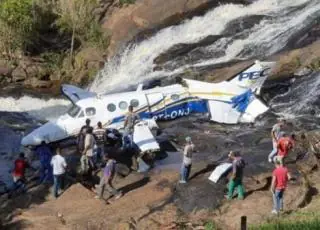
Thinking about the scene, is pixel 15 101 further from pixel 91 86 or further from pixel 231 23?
pixel 231 23

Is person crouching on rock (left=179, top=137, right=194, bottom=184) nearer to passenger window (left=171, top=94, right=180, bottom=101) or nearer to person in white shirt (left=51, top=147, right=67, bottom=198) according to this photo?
person in white shirt (left=51, top=147, right=67, bottom=198)

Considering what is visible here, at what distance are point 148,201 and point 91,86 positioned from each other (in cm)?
1663

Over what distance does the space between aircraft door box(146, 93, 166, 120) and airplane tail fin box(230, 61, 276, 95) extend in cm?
311

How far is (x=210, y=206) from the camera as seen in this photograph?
19141 millimetres

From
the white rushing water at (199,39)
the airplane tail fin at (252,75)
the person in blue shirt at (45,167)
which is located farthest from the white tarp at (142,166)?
the white rushing water at (199,39)

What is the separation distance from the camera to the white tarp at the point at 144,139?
74.9 ft

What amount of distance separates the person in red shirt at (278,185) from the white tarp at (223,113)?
869 cm

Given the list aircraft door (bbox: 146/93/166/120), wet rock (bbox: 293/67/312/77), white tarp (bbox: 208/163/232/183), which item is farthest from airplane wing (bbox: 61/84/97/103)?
wet rock (bbox: 293/67/312/77)

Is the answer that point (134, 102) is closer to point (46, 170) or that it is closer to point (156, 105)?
point (156, 105)

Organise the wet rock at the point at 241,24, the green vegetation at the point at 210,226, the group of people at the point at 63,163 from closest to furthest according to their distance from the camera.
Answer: the green vegetation at the point at 210,226 → the group of people at the point at 63,163 → the wet rock at the point at 241,24

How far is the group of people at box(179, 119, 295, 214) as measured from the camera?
58.5 ft

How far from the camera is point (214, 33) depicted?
122 ft

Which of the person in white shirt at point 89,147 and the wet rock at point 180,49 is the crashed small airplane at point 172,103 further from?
the wet rock at point 180,49

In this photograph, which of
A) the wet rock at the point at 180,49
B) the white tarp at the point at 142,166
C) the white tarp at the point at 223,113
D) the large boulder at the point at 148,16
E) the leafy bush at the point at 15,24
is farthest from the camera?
the large boulder at the point at 148,16
